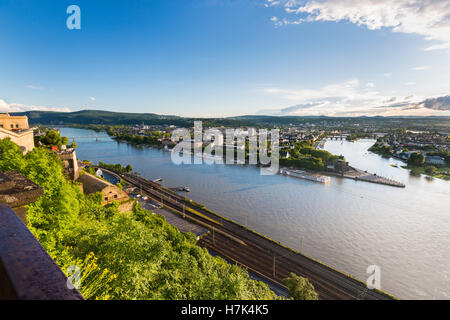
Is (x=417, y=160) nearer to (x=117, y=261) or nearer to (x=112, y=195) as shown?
(x=112, y=195)

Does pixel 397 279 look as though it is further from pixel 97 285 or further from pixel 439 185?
pixel 439 185

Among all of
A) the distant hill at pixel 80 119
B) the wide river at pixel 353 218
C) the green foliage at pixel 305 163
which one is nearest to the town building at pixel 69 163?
the wide river at pixel 353 218

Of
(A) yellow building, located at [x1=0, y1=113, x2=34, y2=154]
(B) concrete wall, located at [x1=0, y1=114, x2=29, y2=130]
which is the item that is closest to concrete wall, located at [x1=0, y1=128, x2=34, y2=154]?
(A) yellow building, located at [x1=0, y1=113, x2=34, y2=154]

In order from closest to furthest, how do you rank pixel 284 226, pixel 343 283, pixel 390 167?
pixel 343 283 < pixel 284 226 < pixel 390 167

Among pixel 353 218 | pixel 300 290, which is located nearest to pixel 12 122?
pixel 300 290

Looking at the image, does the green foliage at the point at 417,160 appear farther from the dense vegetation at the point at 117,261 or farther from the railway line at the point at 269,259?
the dense vegetation at the point at 117,261
